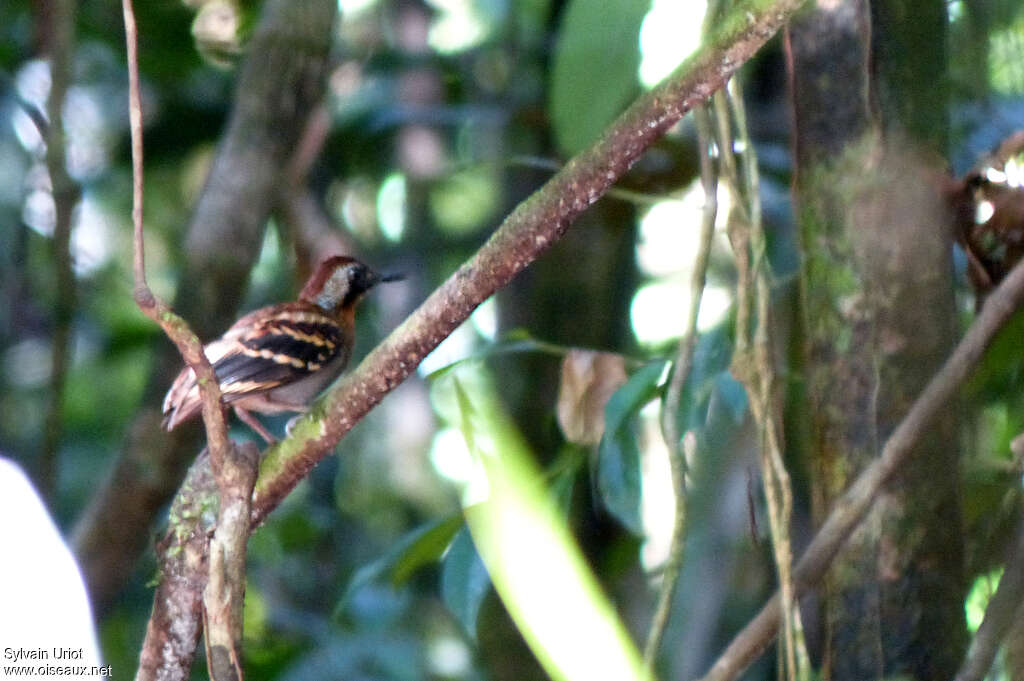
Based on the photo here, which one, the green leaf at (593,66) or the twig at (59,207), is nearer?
the green leaf at (593,66)

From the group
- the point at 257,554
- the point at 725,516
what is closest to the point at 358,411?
the point at 725,516

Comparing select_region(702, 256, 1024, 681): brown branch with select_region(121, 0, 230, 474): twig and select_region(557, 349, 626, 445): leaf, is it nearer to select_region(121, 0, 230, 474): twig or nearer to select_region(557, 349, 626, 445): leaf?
select_region(557, 349, 626, 445): leaf

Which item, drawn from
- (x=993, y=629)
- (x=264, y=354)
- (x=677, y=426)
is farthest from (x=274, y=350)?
(x=993, y=629)

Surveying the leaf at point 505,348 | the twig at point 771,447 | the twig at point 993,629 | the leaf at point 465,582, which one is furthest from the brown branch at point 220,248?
the twig at point 993,629

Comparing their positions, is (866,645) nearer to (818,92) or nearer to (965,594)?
(965,594)

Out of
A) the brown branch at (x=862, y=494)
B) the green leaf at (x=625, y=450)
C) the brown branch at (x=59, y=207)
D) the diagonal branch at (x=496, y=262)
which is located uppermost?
the brown branch at (x=59, y=207)

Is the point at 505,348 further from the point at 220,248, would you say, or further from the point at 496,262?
the point at 220,248

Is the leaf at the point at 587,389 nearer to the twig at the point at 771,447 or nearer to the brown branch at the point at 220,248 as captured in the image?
the twig at the point at 771,447
